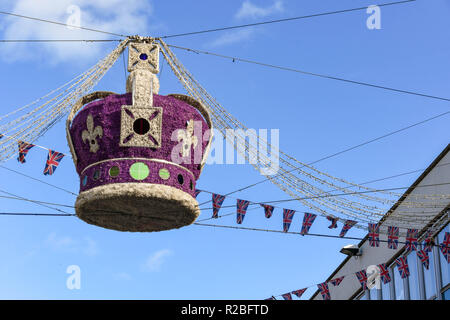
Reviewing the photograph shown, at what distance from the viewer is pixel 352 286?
3472 cm

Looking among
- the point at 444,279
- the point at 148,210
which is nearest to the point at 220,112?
the point at 148,210

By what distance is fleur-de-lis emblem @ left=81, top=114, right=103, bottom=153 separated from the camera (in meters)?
19.7

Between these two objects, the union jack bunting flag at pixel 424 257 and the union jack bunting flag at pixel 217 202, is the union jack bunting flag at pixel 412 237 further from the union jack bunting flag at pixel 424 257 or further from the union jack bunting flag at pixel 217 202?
the union jack bunting flag at pixel 217 202

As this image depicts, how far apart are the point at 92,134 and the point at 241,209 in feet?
16.9

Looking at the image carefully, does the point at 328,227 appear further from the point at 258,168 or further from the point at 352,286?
the point at 352,286

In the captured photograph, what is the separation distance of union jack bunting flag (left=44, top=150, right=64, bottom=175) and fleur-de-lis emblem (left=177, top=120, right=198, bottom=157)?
11.5ft

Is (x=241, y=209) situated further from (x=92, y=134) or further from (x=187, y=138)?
(x=92, y=134)

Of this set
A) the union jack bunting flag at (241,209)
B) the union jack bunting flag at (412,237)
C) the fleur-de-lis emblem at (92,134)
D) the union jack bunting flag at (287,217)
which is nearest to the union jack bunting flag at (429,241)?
the union jack bunting flag at (412,237)

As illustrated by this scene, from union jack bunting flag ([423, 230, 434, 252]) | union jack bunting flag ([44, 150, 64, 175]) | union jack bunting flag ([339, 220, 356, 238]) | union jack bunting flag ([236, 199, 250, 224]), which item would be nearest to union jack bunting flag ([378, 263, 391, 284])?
union jack bunting flag ([423, 230, 434, 252])

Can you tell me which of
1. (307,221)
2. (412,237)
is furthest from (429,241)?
(307,221)

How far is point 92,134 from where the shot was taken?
19.8m

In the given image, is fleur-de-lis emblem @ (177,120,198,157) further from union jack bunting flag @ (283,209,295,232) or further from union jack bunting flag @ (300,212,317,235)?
union jack bunting flag @ (300,212,317,235)

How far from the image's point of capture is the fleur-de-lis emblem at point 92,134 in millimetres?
19719
